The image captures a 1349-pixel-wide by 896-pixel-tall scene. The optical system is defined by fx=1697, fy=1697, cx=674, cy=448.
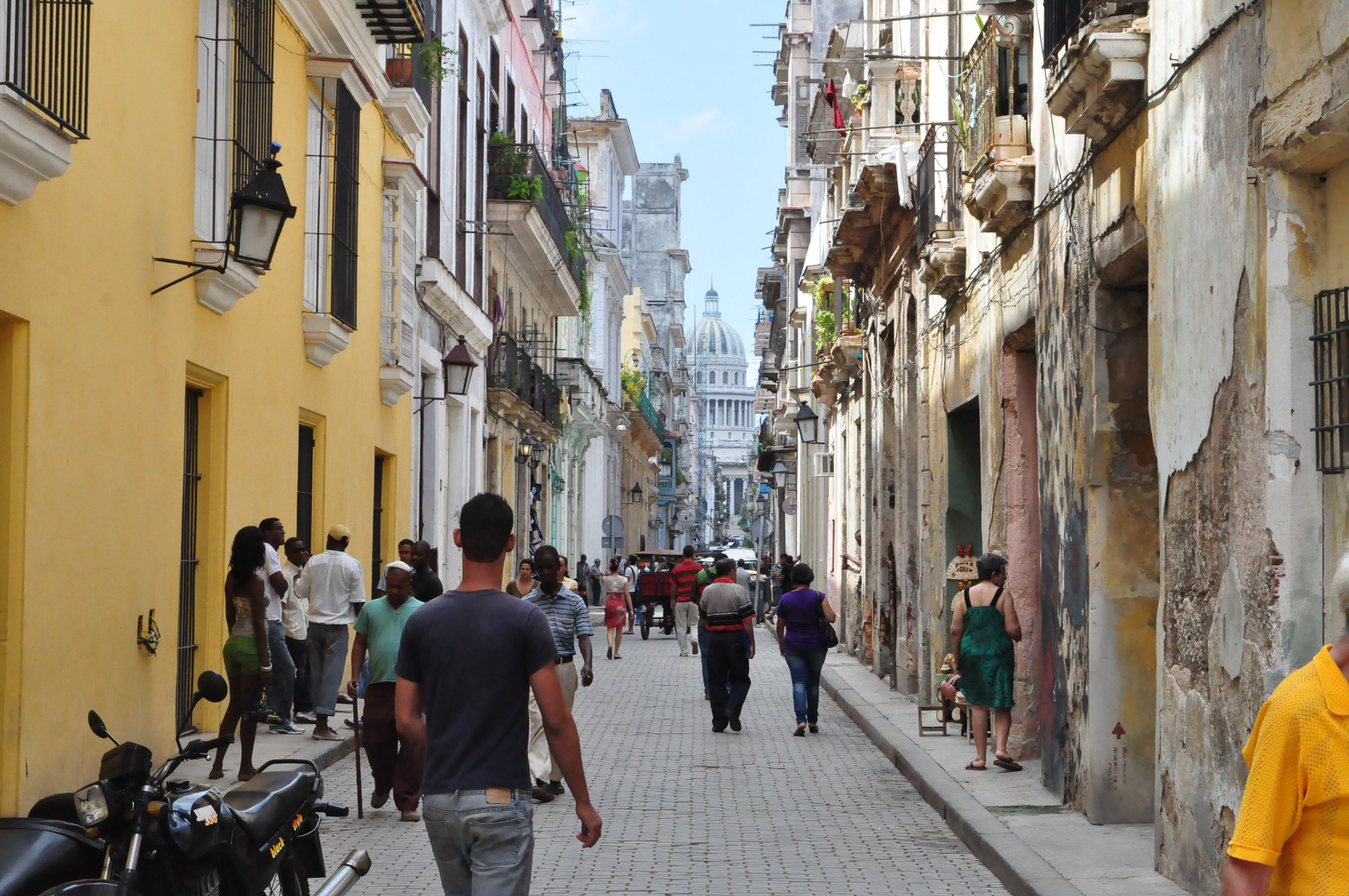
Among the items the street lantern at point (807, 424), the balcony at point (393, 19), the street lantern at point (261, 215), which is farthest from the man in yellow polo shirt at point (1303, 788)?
the street lantern at point (807, 424)

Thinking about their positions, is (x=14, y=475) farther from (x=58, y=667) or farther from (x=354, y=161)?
(x=354, y=161)

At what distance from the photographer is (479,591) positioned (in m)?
5.06

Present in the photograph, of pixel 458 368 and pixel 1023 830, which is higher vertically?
pixel 458 368

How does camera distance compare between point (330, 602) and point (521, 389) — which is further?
point (521, 389)

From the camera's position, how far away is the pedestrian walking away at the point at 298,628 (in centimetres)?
1297

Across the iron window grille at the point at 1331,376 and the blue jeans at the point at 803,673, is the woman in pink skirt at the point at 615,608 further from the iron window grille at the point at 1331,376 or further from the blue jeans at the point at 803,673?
the iron window grille at the point at 1331,376

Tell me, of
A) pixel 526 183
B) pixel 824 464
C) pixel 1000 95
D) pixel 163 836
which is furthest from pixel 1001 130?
pixel 824 464

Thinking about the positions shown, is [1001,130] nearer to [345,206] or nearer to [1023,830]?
[1023,830]

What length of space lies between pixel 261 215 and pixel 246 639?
2.77 metres

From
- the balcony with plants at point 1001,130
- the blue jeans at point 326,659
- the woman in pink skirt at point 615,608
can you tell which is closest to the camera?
the balcony with plants at point 1001,130

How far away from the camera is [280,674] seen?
1241 cm

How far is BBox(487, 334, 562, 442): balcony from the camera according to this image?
1078 inches

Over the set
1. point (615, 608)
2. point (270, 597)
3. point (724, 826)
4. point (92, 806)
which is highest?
point (270, 597)

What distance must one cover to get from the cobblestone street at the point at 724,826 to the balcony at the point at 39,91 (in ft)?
12.2
